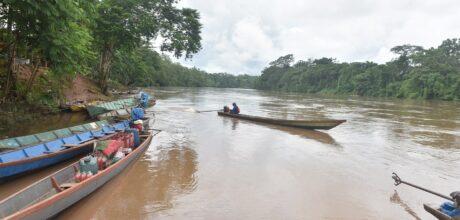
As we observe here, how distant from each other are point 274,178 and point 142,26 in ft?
65.1

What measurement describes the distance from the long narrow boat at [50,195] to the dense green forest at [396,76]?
6694cm

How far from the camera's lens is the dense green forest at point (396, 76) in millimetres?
65531

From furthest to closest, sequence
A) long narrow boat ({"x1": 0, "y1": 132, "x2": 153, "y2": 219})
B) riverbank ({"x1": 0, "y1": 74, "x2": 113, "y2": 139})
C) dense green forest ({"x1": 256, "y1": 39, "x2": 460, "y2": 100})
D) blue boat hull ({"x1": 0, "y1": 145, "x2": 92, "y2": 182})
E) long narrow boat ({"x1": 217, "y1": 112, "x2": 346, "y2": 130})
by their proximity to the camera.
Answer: dense green forest ({"x1": 256, "y1": 39, "x2": 460, "y2": 100}), long narrow boat ({"x1": 217, "y1": 112, "x2": 346, "y2": 130}), riverbank ({"x1": 0, "y1": 74, "x2": 113, "y2": 139}), blue boat hull ({"x1": 0, "y1": 145, "x2": 92, "y2": 182}), long narrow boat ({"x1": 0, "y1": 132, "x2": 153, "y2": 219})

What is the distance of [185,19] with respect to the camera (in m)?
30.8

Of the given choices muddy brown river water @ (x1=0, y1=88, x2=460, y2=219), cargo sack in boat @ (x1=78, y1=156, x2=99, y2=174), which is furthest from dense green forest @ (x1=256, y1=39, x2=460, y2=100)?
cargo sack in boat @ (x1=78, y1=156, x2=99, y2=174)

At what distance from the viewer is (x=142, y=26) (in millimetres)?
27203

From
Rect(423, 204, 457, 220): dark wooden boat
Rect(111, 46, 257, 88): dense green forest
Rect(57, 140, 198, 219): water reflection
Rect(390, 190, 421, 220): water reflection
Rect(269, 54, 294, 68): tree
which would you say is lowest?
Rect(390, 190, 421, 220): water reflection

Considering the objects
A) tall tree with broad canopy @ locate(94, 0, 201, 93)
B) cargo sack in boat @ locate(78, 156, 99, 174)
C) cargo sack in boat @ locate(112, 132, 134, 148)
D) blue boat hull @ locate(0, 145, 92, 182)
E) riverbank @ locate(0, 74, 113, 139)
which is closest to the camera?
cargo sack in boat @ locate(78, 156, 99, 174)

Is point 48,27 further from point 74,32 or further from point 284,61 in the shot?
point 284,61

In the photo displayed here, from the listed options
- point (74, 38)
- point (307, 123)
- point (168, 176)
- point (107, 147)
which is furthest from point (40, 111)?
point (307, 123)

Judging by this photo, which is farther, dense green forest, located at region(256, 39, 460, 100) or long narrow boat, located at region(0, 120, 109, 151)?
dense green forest, located at region(256, 39, 460, 100)

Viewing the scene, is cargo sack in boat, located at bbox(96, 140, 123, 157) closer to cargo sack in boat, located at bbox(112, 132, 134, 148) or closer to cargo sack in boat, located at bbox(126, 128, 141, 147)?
cargo sack in boat, located at bbox(112, 132, 134, 148)

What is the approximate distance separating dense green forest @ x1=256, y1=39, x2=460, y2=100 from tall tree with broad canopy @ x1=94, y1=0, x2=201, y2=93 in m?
51.2

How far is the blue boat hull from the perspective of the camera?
882 cm
